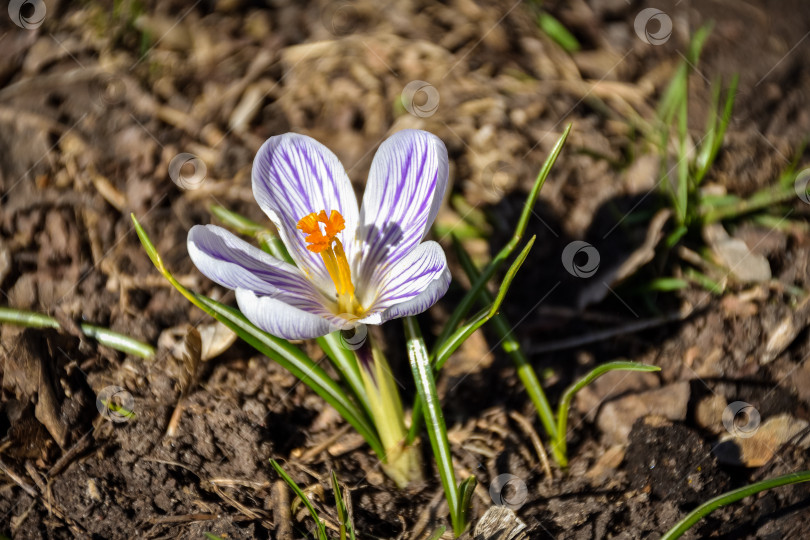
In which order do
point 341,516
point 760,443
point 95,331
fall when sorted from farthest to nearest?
point 95,331
point 760,443
point 341,516

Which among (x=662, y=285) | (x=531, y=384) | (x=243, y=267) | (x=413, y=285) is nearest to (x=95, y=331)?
(x=243, y=267)

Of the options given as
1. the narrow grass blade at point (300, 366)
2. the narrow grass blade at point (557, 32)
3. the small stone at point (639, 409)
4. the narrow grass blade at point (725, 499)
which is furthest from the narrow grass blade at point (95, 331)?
the narrow grass blade at point (557, 32)

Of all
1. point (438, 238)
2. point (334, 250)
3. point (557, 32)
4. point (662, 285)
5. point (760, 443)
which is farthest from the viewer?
point (557, 32)

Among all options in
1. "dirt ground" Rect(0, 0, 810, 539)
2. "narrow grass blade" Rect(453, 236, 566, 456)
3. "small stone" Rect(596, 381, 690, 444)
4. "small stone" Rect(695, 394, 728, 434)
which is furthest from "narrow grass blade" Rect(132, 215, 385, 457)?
"small stone" Rect(695, 394, 728, 434)

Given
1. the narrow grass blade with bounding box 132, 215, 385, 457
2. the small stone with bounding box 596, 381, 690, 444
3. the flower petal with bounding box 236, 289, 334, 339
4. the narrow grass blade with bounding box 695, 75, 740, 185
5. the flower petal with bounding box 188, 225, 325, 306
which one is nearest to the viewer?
the flower petal with bounding box 236, 289, 334, 339

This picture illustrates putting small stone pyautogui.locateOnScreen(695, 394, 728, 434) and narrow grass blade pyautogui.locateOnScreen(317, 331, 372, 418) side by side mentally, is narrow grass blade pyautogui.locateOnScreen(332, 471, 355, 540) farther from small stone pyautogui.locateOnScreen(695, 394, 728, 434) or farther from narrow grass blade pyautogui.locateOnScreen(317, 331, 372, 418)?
small stone pyautogui.locateOnScreen(695, 394, 728, 434)

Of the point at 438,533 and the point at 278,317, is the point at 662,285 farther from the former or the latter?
the point at 278,317

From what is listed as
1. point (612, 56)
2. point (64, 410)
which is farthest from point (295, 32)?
point (64, 410)
